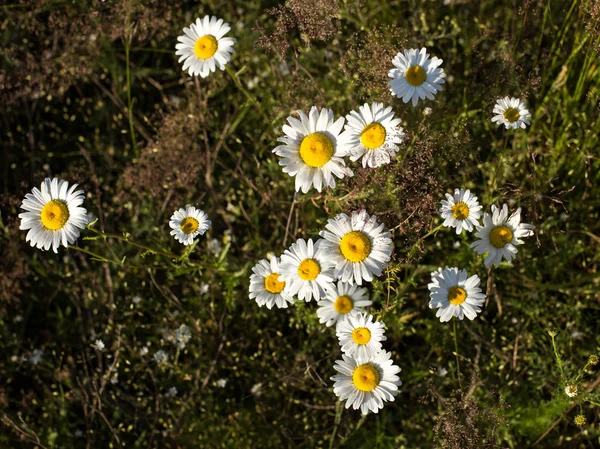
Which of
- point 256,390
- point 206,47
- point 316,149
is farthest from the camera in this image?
point 256,390

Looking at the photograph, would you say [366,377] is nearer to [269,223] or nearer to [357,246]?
[357,246]

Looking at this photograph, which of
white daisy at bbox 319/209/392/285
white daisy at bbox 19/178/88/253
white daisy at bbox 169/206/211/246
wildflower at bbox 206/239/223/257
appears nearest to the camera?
white daisy at bbox 319/209/392/285

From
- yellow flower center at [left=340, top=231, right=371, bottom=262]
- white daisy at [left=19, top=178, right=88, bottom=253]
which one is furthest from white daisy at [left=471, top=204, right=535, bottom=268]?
white daisy at [left=19, top=178, right=88, bottom=253]

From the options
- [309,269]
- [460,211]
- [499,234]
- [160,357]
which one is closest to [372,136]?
[460,211]

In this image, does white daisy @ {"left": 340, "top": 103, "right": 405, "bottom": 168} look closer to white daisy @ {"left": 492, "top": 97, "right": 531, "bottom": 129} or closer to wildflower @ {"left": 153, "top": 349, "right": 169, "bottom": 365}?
white daisy @ {"left": 492, "top": 97, "right": 531, "bottom": 129}

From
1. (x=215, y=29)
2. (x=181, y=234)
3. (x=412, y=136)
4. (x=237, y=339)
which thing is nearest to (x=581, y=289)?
(x=412, y=136)

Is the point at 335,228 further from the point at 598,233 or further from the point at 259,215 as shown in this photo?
the point at 598,233
